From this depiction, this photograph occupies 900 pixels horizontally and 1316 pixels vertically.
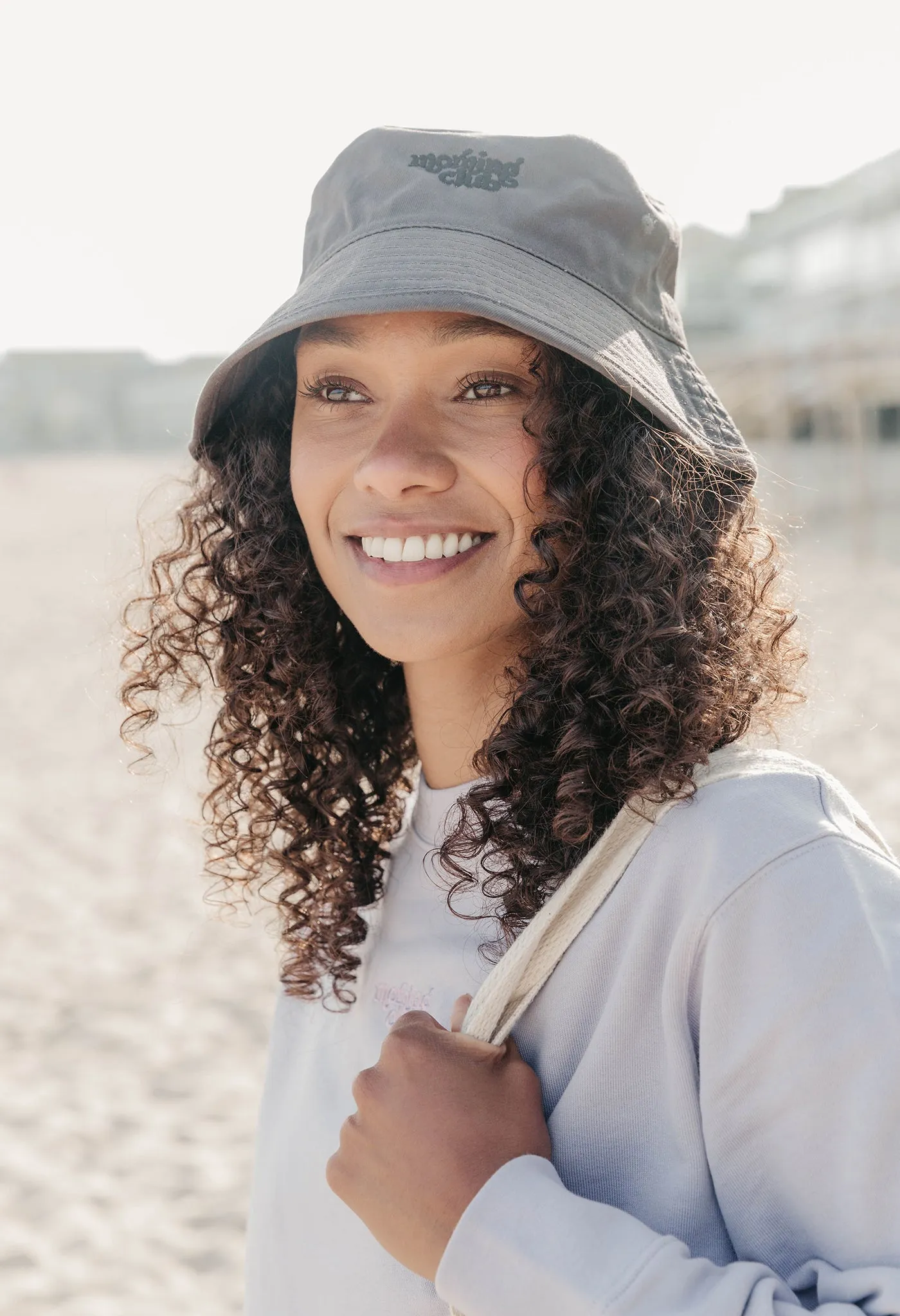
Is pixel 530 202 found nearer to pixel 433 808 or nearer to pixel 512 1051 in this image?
pixel 433 808

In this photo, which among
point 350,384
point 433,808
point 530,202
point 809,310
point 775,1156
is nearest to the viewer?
point 775,1156

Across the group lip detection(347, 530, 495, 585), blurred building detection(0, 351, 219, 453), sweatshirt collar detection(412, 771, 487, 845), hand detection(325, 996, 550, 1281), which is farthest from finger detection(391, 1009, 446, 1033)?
blurred building detection(0, 351, 219, 453)

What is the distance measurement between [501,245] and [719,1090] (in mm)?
833

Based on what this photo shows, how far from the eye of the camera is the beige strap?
113 centimetres

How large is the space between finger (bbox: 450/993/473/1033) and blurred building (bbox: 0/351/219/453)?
56510mm

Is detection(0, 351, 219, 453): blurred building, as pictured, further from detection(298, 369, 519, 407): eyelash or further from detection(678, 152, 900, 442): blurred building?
detection(298, 369, 519, 407): eyelash

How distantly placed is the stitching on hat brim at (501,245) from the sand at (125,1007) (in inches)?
14.1

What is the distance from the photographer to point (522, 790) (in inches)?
51.0

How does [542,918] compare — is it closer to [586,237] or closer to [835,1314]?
[835,1314]

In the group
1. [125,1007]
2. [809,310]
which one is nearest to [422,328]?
[125,1007]

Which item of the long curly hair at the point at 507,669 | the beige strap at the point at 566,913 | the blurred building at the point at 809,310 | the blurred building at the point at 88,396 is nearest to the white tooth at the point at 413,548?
the long curly hair at the point at 507,669

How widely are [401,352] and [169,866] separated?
16.5 feet

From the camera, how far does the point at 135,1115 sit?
3.81 meters

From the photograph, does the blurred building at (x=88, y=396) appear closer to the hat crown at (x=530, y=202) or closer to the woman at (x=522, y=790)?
the woman at (x=522, y=790)
